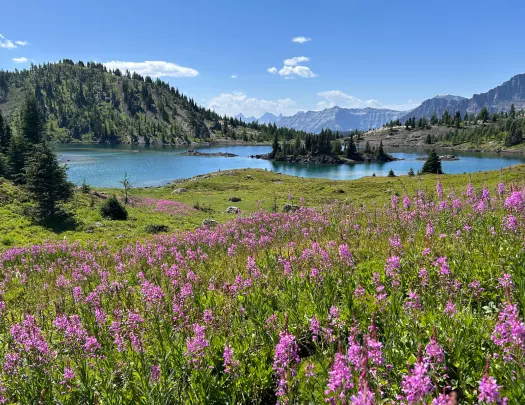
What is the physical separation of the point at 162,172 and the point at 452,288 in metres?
115

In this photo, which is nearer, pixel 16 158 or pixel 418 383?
pixel 418 383

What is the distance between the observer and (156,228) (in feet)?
105

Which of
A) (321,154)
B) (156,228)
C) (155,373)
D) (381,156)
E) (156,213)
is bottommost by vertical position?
(156,213)

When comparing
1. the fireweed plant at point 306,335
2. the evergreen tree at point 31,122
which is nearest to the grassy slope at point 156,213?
the fireweed plant at point 306,335

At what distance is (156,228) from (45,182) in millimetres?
11647

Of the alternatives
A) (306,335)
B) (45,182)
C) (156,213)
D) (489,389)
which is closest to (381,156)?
(156,213)

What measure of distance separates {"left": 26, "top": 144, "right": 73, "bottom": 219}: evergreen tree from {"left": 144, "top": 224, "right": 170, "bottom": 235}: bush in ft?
32.7

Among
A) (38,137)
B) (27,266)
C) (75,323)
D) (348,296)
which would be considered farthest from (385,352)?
(38,137)

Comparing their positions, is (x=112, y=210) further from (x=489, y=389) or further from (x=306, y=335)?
(x=489, y=389)

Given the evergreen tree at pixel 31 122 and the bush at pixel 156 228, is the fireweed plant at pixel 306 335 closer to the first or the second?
the bush at pixel 156 228

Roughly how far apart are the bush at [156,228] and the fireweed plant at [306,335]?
2282 centimetres

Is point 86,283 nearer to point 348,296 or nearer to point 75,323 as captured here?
point 75,323

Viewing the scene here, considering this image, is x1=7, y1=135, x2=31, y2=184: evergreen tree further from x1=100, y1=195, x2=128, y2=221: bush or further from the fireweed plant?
the fireweed plant

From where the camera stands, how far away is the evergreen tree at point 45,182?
3173cm
